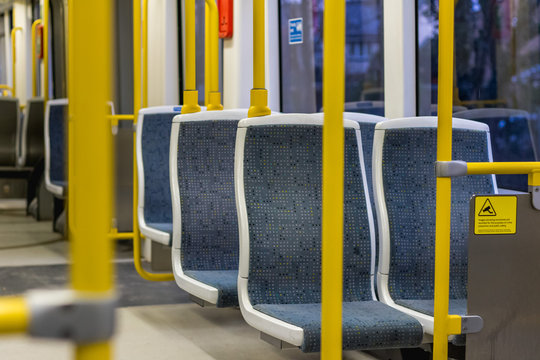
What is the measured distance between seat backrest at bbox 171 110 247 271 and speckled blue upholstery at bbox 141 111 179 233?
112 centimetres

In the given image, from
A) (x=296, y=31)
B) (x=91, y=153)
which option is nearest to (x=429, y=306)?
(x=91, y=153)

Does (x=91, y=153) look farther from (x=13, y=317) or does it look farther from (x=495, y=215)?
(x=495, y=215)

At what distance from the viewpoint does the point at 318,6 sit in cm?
464

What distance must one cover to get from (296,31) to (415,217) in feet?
7.08

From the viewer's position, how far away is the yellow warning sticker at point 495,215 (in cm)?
218

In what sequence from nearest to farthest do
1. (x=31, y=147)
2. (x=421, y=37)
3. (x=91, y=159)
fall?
(x=91, y=159) < (x=421, y=37) < (x=31, y=147)

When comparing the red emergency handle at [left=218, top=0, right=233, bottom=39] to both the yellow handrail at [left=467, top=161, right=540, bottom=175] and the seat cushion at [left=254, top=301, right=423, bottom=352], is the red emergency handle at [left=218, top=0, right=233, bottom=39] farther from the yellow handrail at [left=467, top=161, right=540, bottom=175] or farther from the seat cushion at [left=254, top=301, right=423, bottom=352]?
the yellow handrail at [left=467, top=161, right=540, bottom=175]

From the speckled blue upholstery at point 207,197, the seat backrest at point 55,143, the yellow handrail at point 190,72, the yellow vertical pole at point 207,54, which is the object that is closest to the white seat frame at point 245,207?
the speckled blue upholstery at point 207,197

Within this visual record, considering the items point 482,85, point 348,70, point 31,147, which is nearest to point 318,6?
point 348,70

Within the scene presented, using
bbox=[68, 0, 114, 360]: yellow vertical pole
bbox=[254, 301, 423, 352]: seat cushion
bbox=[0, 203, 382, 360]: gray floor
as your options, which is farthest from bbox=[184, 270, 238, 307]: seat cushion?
bbox=[68, 0, 114, 360]: yellow vertical pole

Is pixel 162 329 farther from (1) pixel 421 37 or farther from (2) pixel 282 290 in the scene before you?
(1) pixel 421 37

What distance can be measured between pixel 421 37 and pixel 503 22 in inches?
20.8

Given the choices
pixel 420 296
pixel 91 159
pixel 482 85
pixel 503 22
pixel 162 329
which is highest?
pixel 503 22

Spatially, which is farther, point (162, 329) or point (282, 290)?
point (162, 329)
